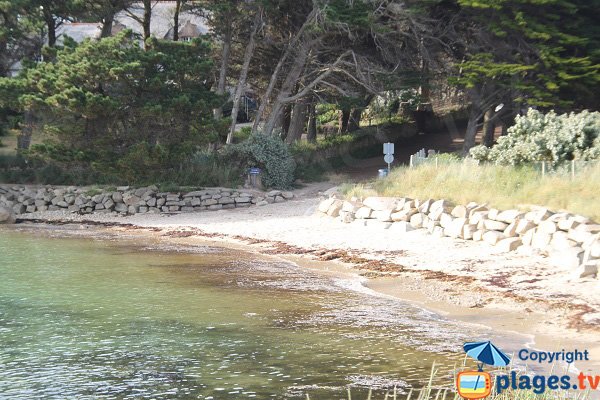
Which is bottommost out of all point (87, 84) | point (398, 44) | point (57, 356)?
point (57, 356)

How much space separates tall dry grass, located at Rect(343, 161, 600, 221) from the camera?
1595cm

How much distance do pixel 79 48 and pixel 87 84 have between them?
3.65 ft

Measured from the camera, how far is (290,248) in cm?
1855

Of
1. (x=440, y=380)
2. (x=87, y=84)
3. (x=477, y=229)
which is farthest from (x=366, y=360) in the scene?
(x=87, y=84)

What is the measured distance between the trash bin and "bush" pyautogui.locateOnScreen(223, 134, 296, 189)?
0.34 m

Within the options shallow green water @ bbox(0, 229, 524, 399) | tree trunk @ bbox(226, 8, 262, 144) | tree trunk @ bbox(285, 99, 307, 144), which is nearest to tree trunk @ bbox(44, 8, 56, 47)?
tree trunk @ bbox(226, 8, 262, 144)

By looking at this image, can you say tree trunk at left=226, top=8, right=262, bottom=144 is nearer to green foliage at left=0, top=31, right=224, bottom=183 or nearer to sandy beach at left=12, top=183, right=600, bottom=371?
green foliage at left=0, top=31, right=224, bottom=183

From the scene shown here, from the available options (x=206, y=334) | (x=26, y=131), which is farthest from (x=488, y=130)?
(x=206, y=334)

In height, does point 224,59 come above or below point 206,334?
above

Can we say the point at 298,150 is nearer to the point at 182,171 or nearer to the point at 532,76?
the point at 182,171

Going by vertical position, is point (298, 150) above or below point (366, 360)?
above

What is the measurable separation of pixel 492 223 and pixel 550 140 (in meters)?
3.77

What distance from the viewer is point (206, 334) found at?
10820 mm

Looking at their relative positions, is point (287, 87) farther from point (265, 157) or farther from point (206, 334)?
point (206, 334)
